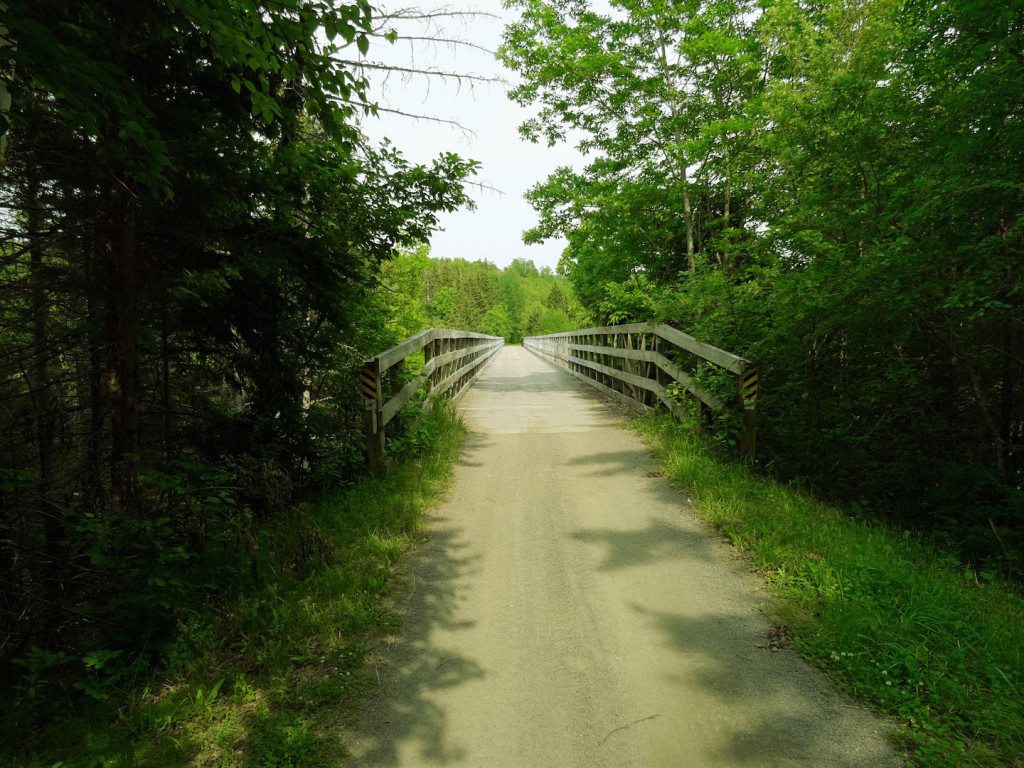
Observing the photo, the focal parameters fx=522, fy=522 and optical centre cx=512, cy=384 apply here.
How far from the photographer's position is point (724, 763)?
212 centimetres

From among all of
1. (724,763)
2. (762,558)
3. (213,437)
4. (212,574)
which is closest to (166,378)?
(213,437)

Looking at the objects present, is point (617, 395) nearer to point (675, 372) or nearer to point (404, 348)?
point (675, 372)

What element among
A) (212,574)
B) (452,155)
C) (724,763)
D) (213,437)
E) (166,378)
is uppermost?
(452,155)

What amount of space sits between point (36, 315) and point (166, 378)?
3.14ft

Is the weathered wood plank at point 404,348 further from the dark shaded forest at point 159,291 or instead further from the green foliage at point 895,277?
the green foliage at point 895,277

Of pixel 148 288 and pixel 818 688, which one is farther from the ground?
pixel 148 288

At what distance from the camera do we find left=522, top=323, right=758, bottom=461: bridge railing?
5320 millimetres

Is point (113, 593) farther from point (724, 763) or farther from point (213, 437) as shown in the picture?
point (724, 763)

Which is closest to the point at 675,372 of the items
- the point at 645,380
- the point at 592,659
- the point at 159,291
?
the point at 645,380

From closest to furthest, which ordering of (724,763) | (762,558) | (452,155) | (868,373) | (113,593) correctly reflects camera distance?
(724,763)
(113,593)
(762,558)
(452,155)
(868,373)

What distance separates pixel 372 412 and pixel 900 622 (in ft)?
14.0

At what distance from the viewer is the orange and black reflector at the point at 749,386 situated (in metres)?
5.23

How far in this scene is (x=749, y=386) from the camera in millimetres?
5238

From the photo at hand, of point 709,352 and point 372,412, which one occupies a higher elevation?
point 709,352
